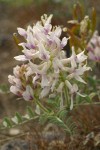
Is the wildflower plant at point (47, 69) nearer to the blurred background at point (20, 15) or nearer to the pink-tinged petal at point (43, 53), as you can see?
the pink-tinged petal at point (43, 53)

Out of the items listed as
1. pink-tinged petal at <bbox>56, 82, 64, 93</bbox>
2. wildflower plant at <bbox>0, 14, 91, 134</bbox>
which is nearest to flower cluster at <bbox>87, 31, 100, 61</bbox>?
wildflower plant at <bbox>0, 14, 91, 134</bbox>

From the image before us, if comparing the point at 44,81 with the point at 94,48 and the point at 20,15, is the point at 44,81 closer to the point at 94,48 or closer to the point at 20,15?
the point at 94,48

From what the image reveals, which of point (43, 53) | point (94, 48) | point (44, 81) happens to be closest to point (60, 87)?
point (44, 81)

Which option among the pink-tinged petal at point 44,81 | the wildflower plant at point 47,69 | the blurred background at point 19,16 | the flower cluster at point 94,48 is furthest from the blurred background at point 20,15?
the pink-tinged petal at point 44,81

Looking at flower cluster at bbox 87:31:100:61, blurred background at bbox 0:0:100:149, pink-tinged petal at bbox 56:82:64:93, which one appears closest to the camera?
pink-tinged petal at bbox 56:82:64:93

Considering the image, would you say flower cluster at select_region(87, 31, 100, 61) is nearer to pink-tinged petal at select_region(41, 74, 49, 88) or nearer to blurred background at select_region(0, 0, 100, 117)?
pink-tinged petal at select_region(41, 74, 49, 88)

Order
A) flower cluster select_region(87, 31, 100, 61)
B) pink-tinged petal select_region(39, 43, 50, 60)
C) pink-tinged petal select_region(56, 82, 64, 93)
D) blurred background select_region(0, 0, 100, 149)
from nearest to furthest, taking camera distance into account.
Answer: pink-tinged petal select_region(39, 43, 50, 60) → pink-tinged petal select_region(56, 82, 64, 93) → flower cluster select_region(87, 31, 100, 61) → blurred background select_region(0, 0, 100, 149)
